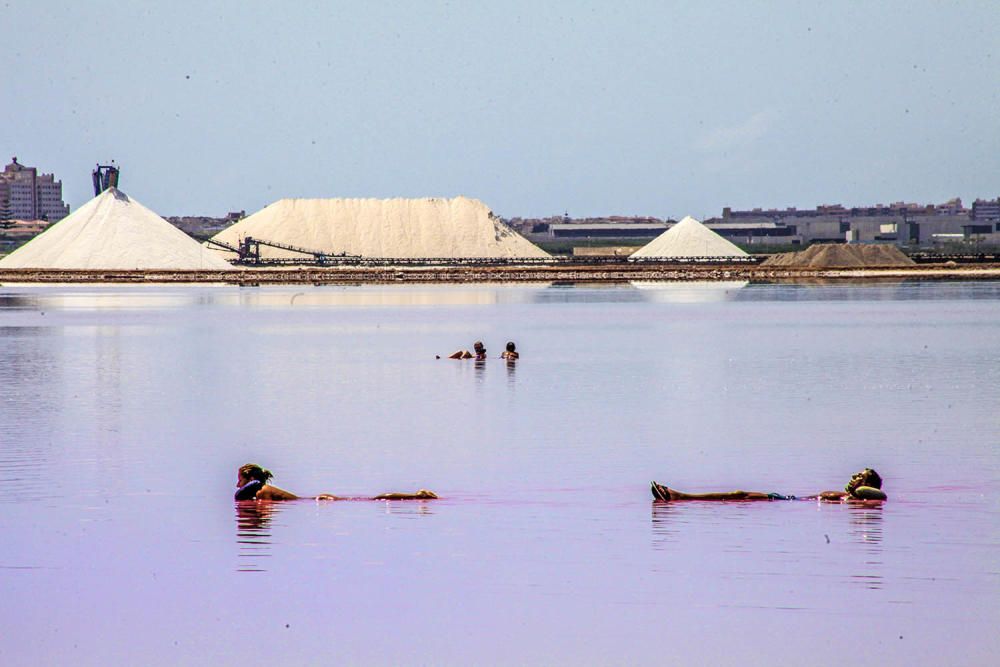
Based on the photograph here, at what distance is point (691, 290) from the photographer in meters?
114

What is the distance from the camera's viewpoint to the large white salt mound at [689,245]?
157 meters

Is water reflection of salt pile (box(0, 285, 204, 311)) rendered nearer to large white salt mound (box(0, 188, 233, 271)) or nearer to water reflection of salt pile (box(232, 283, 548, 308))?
large white salt mound (box(0, 188, 233, 271))

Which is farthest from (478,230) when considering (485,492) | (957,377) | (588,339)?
(485,492)

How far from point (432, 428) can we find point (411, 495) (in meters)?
7.66

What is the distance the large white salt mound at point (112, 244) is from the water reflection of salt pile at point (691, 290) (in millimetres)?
40461

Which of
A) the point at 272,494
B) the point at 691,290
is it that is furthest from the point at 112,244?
the point at 272,494

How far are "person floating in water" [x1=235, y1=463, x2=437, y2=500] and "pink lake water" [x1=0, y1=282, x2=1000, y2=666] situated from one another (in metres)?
0.26

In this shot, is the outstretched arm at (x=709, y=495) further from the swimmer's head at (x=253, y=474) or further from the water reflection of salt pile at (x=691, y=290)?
the water reflection of salt pile at (x=691, y=290)

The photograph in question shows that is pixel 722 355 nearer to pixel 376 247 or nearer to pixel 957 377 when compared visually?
pixel 957 377

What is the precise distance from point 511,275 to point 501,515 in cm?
11887

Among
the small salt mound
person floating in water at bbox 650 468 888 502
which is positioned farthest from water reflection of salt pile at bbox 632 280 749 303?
person floating in water at bbox 650 468 888 502

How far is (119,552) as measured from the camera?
45.8ft

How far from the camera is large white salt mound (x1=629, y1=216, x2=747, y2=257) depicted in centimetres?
15700

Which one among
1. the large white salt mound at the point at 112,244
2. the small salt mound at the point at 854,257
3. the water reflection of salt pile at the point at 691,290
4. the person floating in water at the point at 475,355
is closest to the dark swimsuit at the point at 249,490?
the person floating in water at the point at 475,355
